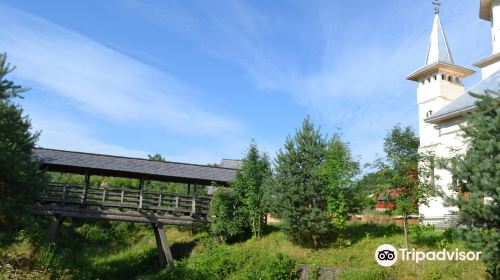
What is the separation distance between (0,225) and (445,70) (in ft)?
83.0

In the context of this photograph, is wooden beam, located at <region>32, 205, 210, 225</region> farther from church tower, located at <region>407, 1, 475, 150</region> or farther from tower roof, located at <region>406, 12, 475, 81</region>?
tower roof, located at <region>406, 12, 475, 81</region>

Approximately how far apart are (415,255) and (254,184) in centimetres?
848

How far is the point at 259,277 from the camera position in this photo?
45.1ft

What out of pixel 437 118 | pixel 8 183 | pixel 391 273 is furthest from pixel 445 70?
pixel 8 183

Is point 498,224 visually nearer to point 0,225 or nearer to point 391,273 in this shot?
point 391,273

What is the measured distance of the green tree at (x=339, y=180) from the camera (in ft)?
50.0

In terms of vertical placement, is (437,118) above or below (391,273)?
above

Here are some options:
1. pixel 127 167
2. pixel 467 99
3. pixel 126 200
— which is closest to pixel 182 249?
pixel 126 200

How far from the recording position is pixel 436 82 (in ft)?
85.5

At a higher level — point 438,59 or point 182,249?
point 438,59

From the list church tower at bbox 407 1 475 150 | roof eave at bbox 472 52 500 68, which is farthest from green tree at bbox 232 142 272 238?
roof eave at bbox 472 52 500 68

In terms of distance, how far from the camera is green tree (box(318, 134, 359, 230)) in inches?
599

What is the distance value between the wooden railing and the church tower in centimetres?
1408

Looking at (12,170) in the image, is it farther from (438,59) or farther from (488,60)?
(438,59)
